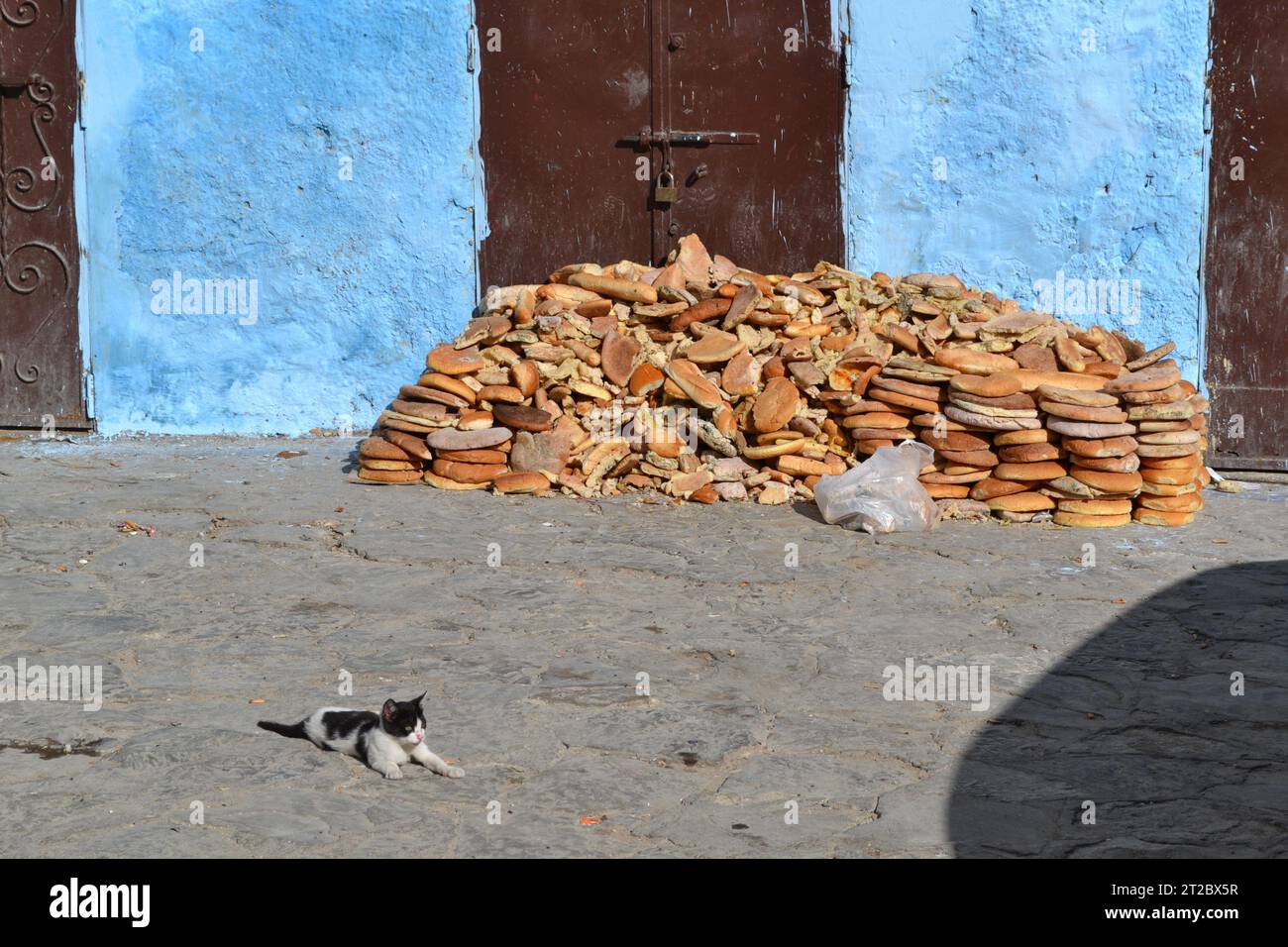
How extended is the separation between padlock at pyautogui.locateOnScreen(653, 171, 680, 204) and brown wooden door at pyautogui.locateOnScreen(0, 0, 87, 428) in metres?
3.06

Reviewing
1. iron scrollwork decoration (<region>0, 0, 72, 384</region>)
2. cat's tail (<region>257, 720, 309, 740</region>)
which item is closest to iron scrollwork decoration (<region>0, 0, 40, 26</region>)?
iron scrollwork decoration (<region>0, 0, 72, 384</region>)

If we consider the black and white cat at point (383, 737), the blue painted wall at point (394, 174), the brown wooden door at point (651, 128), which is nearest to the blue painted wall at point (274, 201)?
the blue painted wall at point (394, 174)

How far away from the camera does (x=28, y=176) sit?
24.2ft

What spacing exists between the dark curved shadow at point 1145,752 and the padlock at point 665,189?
11.6ft

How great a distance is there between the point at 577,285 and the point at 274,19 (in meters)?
2.10

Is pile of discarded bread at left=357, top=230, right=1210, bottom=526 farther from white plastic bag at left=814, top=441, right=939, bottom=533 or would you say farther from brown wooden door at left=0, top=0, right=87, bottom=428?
brown wooden door at left=0, top=0, right=87, bottom=428

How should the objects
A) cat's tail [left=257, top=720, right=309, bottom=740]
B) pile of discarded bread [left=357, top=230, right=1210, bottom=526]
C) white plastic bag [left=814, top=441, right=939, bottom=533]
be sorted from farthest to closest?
pile of discarded bread [left=357, top=230, right=1210, bottom=526] → white plastic bag [left=814, top=441, right=939, bottom=533] → cat's tail [left=257, top=720, right=309, bottom=740]

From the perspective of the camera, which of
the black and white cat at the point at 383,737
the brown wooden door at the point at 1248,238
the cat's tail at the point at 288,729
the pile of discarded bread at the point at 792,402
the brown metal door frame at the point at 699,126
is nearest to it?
the black and white cat at the point at 383,737

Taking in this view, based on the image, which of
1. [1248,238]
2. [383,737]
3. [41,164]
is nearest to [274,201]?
[41,164]

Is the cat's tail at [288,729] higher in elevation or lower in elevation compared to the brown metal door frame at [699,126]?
lower

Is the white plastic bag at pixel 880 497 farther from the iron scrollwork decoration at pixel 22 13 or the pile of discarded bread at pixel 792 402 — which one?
the iron scrollwork decoration at pixel 22 13

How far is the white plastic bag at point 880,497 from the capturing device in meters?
5.80

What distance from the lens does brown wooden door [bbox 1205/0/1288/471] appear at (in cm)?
688

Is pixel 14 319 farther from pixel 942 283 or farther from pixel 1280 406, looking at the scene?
pixel 1280 406
